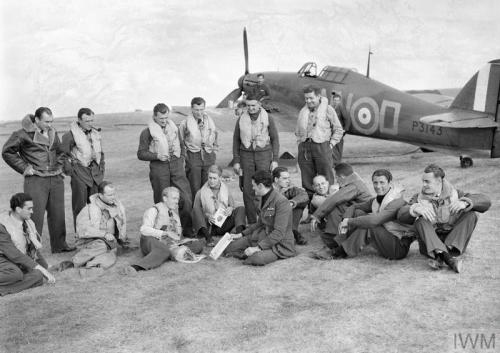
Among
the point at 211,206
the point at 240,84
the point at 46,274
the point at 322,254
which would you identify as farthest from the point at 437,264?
the point at 240,84

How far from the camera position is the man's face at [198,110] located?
7.19 m

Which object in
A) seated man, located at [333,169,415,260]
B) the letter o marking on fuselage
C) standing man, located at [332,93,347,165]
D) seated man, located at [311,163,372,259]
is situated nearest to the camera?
seated man, located at [333,169,415,260]

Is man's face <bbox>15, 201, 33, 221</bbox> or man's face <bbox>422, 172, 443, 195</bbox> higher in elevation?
man's face <bbox>422, 172, 443, 195</bbox>

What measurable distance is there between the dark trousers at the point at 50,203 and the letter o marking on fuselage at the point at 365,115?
24.2 ft

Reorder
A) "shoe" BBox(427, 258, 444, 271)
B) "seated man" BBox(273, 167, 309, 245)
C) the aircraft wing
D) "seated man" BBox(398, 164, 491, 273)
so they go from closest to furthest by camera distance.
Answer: "seated man" BBox(398, 164, 491, 273) < "shoe" BBox(427, 258, 444, 271) < "seated man" BBox(273, 167, 309, 245) < the aircraft wing

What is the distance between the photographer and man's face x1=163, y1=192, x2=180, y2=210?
6320mm

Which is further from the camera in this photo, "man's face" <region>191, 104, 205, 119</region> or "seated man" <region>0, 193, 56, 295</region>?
"man's face" <region>191, 104, 205, 119</region>

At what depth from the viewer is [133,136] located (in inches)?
822

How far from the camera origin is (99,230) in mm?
6164

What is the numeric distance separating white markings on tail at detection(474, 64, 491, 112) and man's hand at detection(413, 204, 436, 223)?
6.73 meters

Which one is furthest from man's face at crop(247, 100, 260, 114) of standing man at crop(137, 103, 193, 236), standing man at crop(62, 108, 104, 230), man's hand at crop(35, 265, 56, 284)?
man's hand at crop(35, 265, 56, 284)

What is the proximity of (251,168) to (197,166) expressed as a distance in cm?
73

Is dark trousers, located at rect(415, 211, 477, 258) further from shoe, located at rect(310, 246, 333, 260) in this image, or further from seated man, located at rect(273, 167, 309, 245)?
seated man, located at rect(273, 167, 309, 245)

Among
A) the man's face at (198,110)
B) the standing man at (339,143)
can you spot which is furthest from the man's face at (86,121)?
the standing man at (339,143)
